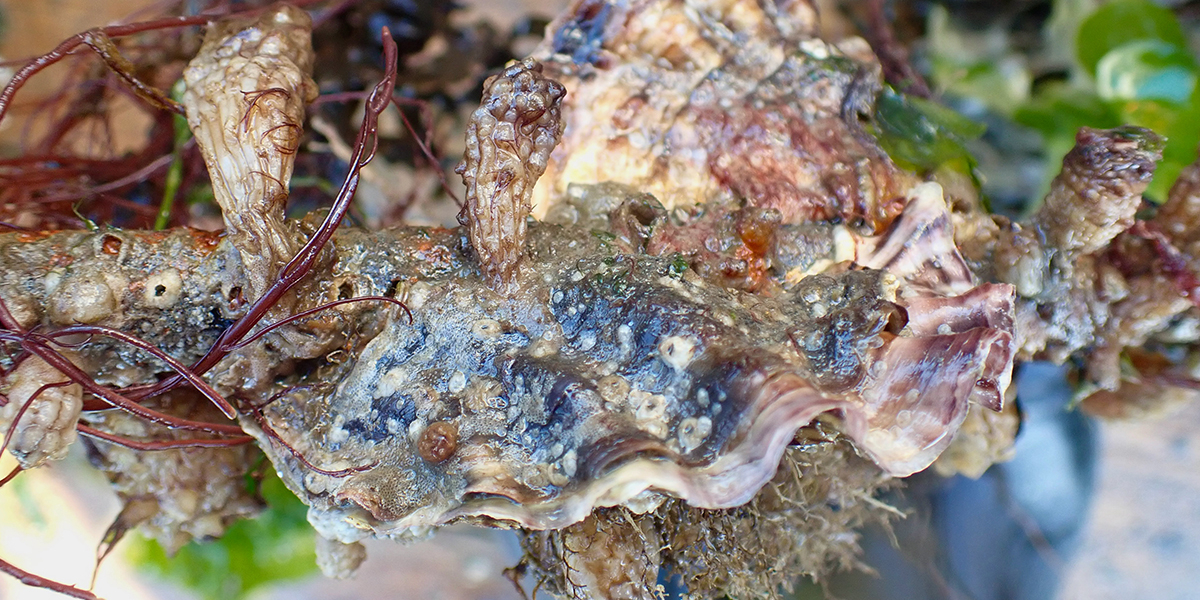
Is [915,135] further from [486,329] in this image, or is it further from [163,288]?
[163,288]

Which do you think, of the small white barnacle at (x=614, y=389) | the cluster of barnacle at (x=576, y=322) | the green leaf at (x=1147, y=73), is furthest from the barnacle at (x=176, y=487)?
the green leaf at (x=1147, y=73)

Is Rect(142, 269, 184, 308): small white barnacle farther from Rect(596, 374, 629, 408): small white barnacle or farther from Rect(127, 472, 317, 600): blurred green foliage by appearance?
Rect(127, 472, 317, 600): blurred green foliage

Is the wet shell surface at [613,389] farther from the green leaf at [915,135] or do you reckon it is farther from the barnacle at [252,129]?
the green leaf at [915,135]

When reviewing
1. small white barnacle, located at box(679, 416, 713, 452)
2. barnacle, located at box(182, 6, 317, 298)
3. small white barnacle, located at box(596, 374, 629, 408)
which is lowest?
small white barnacle, located at box(679, 416, 713, 452)

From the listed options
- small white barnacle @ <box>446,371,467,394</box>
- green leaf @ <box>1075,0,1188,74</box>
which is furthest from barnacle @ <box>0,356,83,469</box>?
green leaf @ <box>1075,0,1188,74</box>

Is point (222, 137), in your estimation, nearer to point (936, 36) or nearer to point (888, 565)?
point (888, 565)

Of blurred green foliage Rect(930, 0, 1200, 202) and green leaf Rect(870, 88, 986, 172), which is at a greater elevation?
green leaf Rect(870, 88, 986, 172)

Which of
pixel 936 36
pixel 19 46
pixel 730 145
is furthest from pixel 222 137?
pixel 19 46
